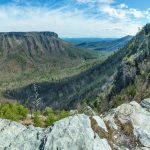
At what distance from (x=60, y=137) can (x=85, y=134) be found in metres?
2.51

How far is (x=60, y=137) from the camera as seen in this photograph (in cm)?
3309

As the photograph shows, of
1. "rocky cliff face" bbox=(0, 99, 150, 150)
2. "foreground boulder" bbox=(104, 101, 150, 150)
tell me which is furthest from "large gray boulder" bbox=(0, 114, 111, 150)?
"foreground boulder" bbox=(104, 101, 150, 150)

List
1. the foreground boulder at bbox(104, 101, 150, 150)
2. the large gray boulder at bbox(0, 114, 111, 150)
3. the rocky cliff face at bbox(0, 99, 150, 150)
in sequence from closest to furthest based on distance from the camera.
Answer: the large gray boulder at bbox(0, 114, 111, 150), the rocky cliff face at bbox(0, 99, 150, 150), the foreground boulder at bbox(104, 101, 150, 150)

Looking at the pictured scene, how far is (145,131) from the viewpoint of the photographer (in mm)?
38531

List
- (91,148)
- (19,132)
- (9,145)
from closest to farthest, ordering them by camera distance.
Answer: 1. (91,148)
2. (9,145)
3. (19,132)

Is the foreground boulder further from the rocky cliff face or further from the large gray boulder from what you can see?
the large gray boulder

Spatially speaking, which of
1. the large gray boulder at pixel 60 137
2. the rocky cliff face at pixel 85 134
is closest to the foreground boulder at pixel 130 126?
the rocky cliff face at pixel 85 134

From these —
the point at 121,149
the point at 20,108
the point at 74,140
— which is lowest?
the point at 20,108

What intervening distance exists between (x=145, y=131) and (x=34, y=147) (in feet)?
42.5

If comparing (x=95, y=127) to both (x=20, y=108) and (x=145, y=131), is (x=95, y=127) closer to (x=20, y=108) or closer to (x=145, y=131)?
(x=145, y=131)

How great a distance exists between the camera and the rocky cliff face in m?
32.7

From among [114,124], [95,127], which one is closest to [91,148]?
[95,127]

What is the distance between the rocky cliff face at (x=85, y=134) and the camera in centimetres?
3272

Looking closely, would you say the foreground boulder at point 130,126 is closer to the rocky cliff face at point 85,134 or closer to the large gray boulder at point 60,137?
the rocky cliff face at point 85,134
